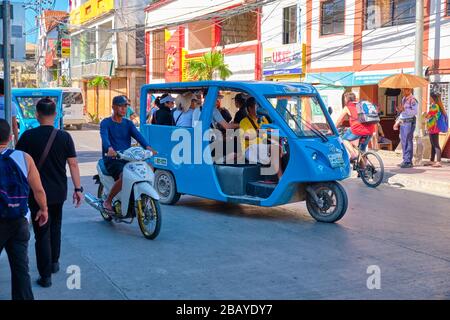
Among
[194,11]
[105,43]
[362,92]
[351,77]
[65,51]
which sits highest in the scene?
[194,11]

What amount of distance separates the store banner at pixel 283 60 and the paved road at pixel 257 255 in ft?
41.6

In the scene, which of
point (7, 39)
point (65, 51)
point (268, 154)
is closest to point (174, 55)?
point (65, 51)

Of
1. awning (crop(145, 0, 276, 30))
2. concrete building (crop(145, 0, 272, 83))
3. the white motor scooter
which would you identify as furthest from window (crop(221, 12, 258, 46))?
the white motor scooter

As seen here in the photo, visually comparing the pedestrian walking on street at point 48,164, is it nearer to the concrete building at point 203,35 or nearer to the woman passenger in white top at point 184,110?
the woman passenger in white top at point 184,110

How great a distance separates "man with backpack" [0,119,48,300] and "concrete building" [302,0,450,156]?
12889 millimetres

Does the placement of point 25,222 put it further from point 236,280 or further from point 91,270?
point 236,280

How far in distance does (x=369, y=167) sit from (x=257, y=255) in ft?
18.9

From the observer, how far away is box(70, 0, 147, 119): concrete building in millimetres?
38000

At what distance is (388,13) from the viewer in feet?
59.2

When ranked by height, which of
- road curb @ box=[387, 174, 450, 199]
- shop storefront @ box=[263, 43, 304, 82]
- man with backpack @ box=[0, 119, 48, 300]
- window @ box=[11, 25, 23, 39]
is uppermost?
shop storefront @ box=[263, 43, 304, 82]

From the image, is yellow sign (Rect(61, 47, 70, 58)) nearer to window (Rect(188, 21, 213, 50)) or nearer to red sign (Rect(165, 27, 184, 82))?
red sign (Rect(165, 27, 184, 82))

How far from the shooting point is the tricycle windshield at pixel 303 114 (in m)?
8.14

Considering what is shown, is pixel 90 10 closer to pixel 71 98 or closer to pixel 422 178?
pixel 71 98

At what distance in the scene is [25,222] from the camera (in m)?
4.51
